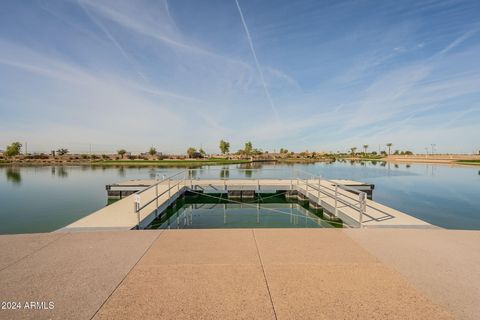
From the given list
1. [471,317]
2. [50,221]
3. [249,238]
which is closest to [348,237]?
[249,238]

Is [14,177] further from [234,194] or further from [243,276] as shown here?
[243,276]

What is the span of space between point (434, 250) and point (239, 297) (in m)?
3.69

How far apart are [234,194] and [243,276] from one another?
441 inches

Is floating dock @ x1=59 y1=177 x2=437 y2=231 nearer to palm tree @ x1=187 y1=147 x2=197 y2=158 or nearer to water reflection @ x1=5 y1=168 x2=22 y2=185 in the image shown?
water reflection @ x1=5 y1=168 x2=22 y2=185

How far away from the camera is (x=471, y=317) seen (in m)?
2.38

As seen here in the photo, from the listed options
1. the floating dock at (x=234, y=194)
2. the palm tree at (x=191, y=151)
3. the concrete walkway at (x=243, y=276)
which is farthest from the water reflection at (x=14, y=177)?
the palm tree at (x=191, y=151)

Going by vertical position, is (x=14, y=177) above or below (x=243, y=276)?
below

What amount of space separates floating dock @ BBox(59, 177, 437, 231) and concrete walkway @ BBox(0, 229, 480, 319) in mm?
1262

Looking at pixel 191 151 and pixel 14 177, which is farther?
pixel 191 151

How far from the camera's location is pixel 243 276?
314 cm

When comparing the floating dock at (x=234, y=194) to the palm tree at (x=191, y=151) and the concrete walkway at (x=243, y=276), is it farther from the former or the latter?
the palm tree at (x=191, y=151)

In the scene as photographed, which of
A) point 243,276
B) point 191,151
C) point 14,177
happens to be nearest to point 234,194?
point 243,276

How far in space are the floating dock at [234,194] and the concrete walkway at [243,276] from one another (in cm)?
126

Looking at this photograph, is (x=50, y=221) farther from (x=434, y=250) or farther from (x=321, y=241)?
(x=434, y=250)
